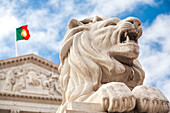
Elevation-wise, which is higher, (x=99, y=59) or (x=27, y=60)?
(x=27, y=60)

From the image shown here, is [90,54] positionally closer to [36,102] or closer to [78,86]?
[78,86]

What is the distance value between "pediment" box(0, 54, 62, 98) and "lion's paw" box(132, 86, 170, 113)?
14.4m

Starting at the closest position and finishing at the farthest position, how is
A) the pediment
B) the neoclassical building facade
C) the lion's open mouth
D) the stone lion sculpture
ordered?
the stone lion sculpture < the lion's open mouth < the neoclassical building facade < the pediment

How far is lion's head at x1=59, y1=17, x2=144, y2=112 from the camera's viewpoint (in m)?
1.91

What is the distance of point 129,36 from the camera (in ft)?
6.80

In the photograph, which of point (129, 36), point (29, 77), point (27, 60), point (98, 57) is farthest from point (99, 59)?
point (27, 60)

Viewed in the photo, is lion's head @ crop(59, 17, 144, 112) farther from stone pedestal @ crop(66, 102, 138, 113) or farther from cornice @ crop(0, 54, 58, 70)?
cornice @ crop(0, 54, 58, 70)

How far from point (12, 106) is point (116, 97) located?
14.2 meters

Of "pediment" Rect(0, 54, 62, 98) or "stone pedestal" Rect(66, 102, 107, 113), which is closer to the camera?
"stone pedestal" Rect(66, 102, 107, 113)

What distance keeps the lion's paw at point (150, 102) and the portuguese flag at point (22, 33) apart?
16.9 metres

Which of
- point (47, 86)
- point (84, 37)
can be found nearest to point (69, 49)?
point (84, 37)

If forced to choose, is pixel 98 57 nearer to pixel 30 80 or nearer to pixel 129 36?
pixel 129 36

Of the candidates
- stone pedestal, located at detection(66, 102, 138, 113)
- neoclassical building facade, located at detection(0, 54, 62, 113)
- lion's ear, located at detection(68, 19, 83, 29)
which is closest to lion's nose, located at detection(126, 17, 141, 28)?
lion's ear, located at detection(68, 19, 83, 29)

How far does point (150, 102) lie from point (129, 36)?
23.2 inches
